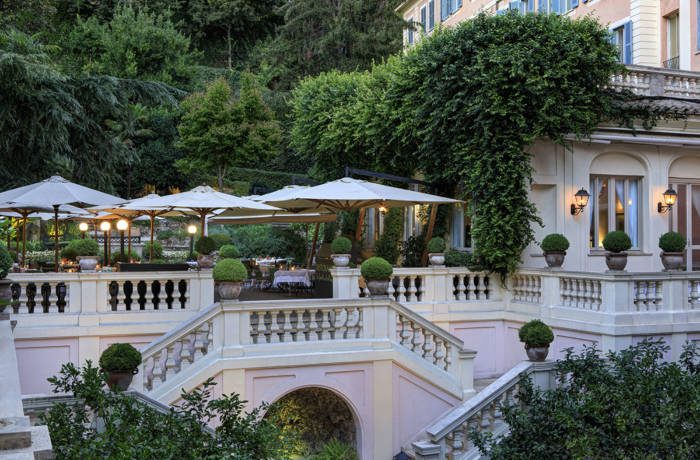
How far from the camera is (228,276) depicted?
11.2 metres

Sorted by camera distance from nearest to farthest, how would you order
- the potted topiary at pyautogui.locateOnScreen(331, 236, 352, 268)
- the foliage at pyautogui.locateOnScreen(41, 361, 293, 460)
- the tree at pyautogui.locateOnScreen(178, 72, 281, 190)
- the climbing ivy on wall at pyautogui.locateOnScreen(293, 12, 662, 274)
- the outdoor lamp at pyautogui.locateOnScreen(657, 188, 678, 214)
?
1. the foliage at pyautogui.locateOnScreen(41, 361, 293, 460)
2. the potted topiary at pyautogui.locateOnScreen(331, 236, 352, 268)
3. the climbing ivy on wall at pyautogui.locateOnScreen(293, 12, 662, 274)
4. the outdoor lamp at pyautogui.locateOnScreen(657, 188, 678, 214)
5. the tree at pyautogui.locateOnScreen(178, 72, 281, 190)

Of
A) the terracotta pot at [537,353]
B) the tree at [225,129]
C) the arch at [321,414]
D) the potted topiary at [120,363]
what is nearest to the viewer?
the potted topiary at [120,363]

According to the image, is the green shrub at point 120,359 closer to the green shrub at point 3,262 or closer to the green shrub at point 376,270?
the green shrub at point 3,262

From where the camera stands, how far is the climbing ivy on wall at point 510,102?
1435cm

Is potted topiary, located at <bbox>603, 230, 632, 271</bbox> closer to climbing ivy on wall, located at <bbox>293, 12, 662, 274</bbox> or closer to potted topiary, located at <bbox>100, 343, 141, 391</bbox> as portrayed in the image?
climbing ivy on wall, located at <bbox>293, 12, 662, 274</bbox>

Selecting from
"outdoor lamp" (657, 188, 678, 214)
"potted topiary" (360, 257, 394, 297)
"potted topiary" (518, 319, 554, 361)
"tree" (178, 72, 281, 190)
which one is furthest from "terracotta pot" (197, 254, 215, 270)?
"tree" (178, 72, 281, 190)

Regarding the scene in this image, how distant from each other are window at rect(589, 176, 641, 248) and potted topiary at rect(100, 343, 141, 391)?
10.7 meters

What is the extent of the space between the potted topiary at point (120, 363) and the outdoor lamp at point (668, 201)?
1203 centimetres

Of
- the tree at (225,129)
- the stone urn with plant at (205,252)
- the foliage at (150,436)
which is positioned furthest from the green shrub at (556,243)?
Answer: the tree at (225,129)

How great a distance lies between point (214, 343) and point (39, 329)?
3.00 meters

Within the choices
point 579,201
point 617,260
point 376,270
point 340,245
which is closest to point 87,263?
point 340,245

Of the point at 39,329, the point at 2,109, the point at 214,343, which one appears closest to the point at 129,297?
the point at 39,329

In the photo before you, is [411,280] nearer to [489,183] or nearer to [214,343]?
[489,183]

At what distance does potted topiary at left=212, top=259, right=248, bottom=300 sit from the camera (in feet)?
36.6
